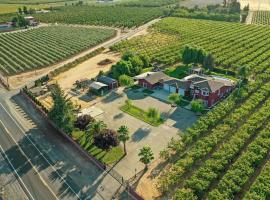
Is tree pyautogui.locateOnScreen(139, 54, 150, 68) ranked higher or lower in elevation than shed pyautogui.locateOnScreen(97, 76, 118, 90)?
higher

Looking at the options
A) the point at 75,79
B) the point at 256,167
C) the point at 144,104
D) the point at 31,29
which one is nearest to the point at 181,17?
the point at 31,29

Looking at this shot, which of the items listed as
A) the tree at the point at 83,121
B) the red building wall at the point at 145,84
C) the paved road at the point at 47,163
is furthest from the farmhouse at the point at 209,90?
the paved road at the point at 47,163

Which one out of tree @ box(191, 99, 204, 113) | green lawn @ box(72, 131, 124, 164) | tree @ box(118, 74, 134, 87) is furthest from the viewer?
tree @ box(118, 74, 134, 87)

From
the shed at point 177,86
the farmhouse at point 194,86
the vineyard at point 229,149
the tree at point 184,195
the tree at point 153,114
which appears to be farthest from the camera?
the shed at point 177,86

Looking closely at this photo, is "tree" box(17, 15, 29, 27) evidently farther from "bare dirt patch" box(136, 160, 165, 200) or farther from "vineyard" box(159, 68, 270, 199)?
"bare dirt patch" box(136, 160, 165, 200)

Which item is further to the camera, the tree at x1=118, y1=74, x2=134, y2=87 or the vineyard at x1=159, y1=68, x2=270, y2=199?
the tree at x1=118, y1=74, x2=134, y2=87

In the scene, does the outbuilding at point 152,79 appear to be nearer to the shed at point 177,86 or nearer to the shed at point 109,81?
the shed at point 177,86

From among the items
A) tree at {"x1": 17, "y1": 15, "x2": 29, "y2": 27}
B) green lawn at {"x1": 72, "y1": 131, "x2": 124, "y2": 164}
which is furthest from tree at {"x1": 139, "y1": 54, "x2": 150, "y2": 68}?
tree at {"x1": 17, "y1": 15, "x2": 29, "y2": 27}
